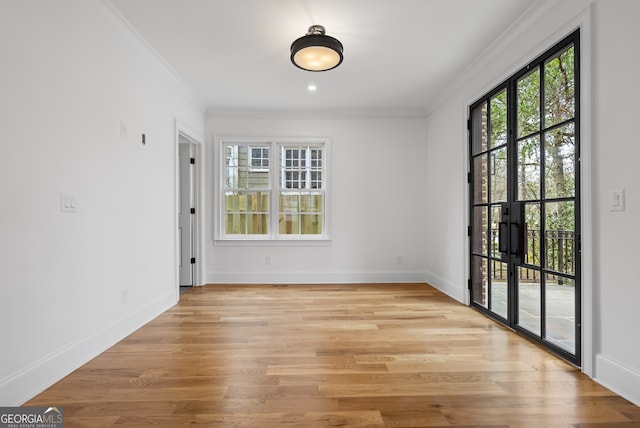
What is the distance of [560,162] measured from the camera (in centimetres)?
257

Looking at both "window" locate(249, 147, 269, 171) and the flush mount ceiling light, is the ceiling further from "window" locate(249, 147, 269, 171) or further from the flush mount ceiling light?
"window" locate(249, 147, 269, 171)

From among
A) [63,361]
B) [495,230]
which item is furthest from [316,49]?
[63,361]

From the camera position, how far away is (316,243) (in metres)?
5.35

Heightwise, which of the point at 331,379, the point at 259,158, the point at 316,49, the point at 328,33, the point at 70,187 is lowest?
the point at 331,379

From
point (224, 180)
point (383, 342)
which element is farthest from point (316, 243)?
point (383, 342)

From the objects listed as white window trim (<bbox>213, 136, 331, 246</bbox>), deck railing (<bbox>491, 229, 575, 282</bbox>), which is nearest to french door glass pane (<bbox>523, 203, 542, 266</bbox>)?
deck railing (<bbox>491, 229, 575, 282</bbox>)

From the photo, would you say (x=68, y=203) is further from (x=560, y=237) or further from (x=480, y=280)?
(x=480, y=280)

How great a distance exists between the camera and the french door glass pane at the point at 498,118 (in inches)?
132

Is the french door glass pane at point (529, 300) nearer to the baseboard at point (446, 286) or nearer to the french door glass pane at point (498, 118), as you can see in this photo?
the baseboard at point (446, 286)

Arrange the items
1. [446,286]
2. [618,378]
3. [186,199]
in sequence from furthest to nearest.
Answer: [186,199] < [446,286] < [618,378]

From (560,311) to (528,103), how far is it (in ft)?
5.80

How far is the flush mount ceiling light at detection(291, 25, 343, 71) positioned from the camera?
2949mm

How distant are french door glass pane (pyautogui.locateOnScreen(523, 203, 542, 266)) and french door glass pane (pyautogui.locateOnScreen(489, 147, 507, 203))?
391 mm

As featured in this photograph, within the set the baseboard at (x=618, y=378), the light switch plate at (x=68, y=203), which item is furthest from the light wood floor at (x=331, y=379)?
the light switch plate at (x=68, y=203)
